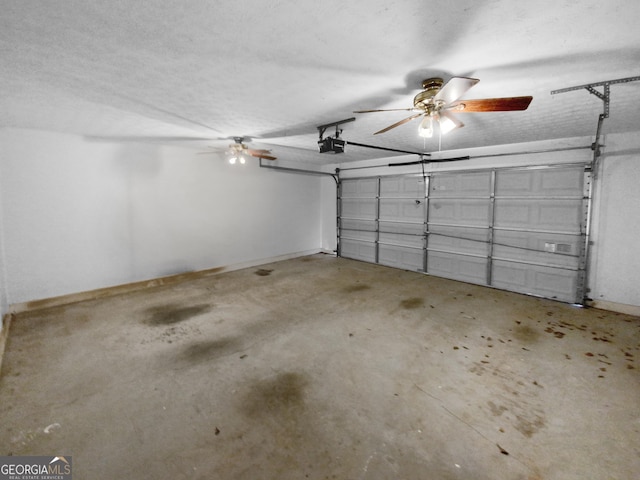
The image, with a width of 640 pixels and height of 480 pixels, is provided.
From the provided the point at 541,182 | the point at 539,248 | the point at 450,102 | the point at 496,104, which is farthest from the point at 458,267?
the point at 496,104

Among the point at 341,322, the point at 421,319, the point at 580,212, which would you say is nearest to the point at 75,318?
the point at 341,322

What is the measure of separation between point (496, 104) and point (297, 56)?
1.55m

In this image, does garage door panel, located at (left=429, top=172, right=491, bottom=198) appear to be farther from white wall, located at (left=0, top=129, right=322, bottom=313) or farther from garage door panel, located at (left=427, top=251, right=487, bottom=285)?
white wall, located at (left=0, top=129, right=322, bottom=313)

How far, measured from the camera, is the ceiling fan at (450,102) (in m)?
2.04

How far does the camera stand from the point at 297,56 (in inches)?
83.2

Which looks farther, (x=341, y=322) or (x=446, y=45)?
(x=341, y=322)

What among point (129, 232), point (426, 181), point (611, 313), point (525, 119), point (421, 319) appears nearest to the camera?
point (525, 119)

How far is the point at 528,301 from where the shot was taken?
4852 millimetres

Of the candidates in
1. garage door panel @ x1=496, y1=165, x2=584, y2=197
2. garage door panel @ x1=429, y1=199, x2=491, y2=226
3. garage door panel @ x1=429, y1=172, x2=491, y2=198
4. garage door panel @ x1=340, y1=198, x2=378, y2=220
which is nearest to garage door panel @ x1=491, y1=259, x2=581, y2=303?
garage door panel @ x1=429, y1=199, x2=491, y2=226

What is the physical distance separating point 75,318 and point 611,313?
7913 millimetres

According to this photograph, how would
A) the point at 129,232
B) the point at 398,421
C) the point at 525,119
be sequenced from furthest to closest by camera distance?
the point at 129,232
the point at 525,119
the point at 398,421

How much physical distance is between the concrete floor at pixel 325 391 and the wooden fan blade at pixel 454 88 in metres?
2.46

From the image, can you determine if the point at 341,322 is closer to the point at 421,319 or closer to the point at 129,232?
the point at 421,319

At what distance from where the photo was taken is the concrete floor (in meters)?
1.85
